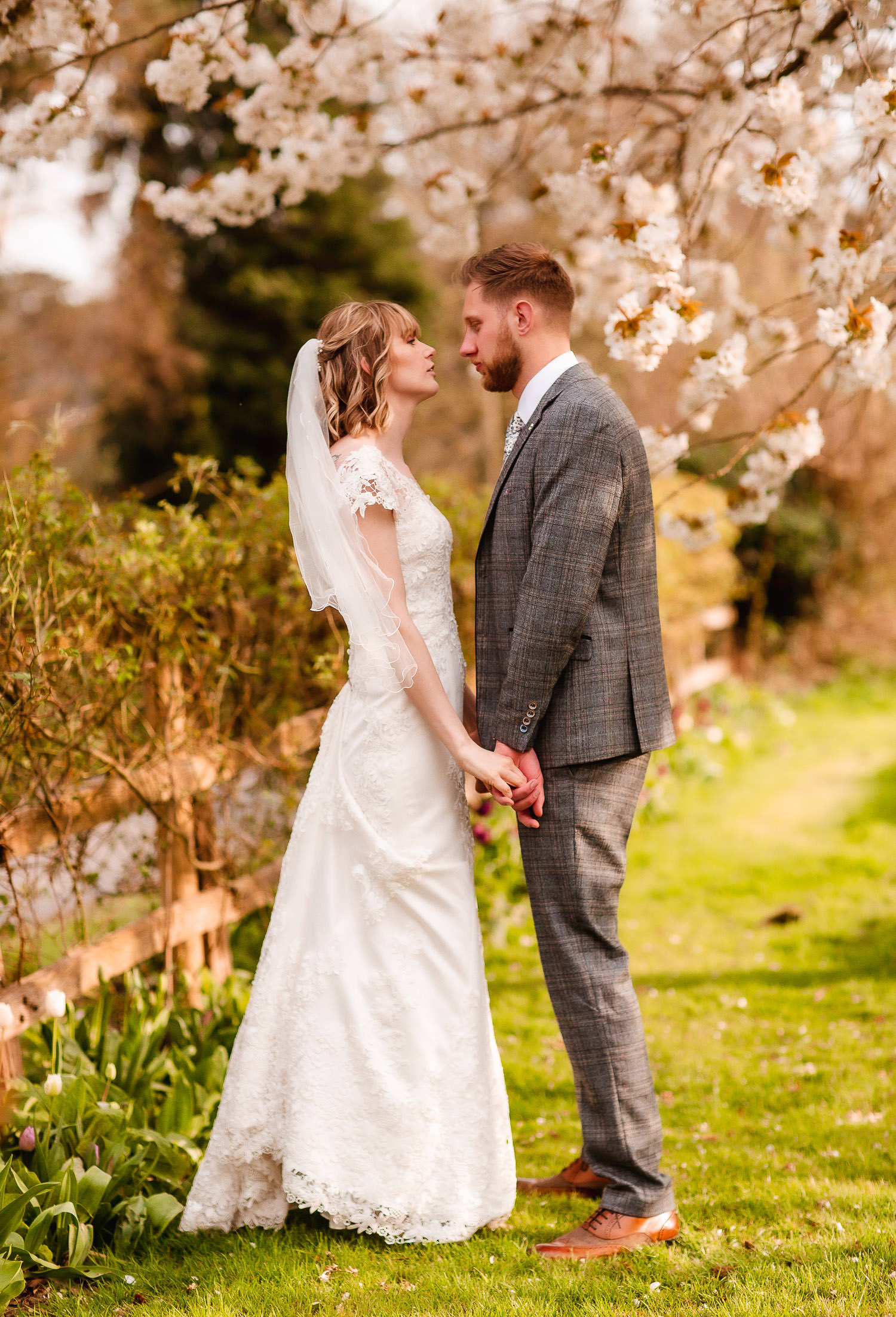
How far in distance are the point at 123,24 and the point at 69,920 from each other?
10.6 meters

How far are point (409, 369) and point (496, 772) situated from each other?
1.02 metres

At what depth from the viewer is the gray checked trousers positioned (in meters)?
2.43

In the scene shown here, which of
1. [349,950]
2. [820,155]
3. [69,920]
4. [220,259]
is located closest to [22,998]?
[69,920]

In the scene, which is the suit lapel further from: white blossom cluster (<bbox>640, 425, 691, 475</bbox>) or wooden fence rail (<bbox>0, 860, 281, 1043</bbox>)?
wooden fence rail (<bbox>0, 860, 281, 1043</bbox>)

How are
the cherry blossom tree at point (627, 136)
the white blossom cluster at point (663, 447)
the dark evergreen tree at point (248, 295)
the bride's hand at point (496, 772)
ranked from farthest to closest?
the dark evergreen tree at point (248, 295) < the white blossom cluster at point (663, 447) < the cherry blossom tree at point (627, 136) < the bride's hand at point (496, 772)

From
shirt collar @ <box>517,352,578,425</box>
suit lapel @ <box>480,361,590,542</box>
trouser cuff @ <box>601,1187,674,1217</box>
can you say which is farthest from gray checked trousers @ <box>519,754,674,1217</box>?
shirt collar @ <box>517,352,578,425</box>

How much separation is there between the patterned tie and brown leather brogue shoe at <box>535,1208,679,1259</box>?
71.0 inches

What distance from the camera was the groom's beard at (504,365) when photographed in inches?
99.6

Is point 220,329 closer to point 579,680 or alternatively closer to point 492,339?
point 492,339

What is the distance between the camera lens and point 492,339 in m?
2.54

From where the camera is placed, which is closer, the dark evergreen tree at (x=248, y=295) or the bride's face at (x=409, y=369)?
the bride's face at (x=409, y=369)

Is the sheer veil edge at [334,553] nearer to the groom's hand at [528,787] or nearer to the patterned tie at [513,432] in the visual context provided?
the groom's hand at [528,787]

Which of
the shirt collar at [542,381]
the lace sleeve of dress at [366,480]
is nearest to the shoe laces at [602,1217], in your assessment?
the lace sleeve of dress at [366,480]

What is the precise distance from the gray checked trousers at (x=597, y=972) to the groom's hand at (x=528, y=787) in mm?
25
